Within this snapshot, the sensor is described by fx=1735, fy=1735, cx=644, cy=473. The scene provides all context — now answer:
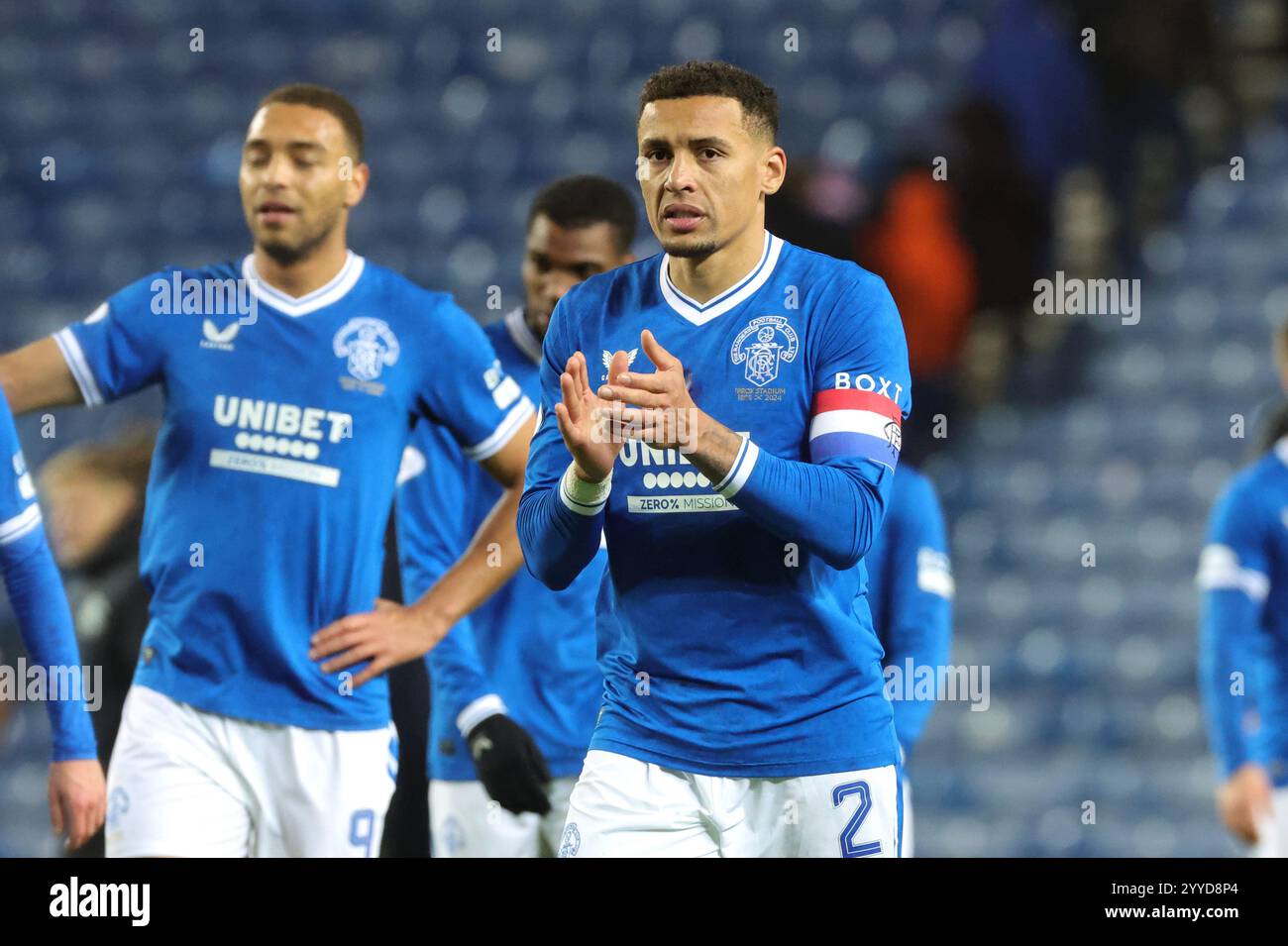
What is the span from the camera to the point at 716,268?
3.01 metres

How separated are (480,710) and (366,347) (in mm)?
929

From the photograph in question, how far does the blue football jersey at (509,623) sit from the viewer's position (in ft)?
14.0

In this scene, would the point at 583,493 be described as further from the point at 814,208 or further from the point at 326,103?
the point at 814,208

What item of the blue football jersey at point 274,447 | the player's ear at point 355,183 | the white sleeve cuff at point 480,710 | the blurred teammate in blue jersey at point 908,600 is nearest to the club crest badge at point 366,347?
the blue football jersey at point 274,447

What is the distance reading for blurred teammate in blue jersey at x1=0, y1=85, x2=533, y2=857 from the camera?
3.61m

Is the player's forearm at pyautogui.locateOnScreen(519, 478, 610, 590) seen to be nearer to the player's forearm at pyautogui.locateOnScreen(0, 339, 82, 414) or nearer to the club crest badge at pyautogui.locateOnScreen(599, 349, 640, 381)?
the club crest badge at pyautogui.locateOnScreen(599, 349, 640, 381)

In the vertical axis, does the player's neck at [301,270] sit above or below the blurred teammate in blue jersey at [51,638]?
above

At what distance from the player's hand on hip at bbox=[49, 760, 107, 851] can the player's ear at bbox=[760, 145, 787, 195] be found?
1.79 meters

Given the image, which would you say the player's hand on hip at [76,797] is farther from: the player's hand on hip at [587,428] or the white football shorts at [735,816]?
the player's hand on hip at [587,428]

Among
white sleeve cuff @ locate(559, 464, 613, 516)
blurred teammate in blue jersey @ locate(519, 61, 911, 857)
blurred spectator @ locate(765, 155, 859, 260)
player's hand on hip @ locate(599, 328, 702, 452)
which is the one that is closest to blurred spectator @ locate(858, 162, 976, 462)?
blurred spectator @ locate(765, 155, 859, 260)

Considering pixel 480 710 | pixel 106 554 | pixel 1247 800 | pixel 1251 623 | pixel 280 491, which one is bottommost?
pixel 1247 800

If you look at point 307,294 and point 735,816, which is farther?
point 307,294

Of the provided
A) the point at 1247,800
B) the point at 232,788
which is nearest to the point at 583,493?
the point at 232,788

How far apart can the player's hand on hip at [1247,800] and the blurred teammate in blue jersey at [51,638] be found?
106 inches
